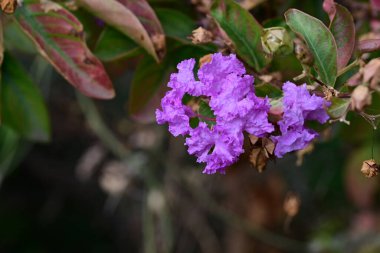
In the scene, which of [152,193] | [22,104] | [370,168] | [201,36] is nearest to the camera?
[370,168]

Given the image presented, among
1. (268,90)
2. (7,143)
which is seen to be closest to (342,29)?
(268,90)

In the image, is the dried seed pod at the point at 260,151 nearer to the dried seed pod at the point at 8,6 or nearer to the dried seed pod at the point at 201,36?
the dried seed pod at the point at 201,36

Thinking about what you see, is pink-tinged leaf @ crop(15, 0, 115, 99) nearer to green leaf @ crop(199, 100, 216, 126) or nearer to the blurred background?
green leaf @ crop(199, 100, 216, 126)

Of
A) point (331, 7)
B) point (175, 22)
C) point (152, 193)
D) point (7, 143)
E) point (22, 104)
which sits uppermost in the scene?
point (331, 7)

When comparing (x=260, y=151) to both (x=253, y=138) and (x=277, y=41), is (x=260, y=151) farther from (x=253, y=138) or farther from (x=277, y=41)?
(x=277, y=41)

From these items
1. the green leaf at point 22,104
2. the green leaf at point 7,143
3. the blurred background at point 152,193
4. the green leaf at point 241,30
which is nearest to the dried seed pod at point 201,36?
the green leaf at point 241,30

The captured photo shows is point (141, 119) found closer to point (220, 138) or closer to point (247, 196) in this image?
point (220, 138)
